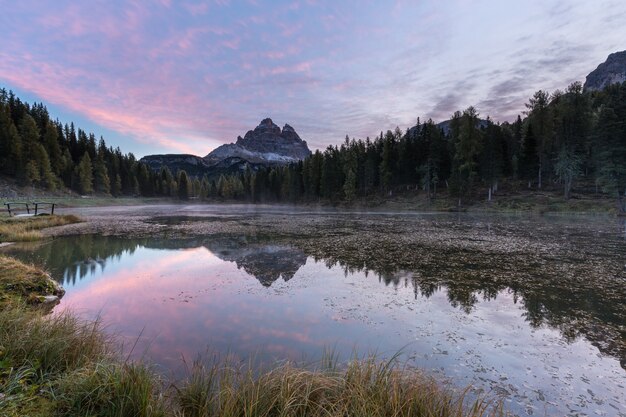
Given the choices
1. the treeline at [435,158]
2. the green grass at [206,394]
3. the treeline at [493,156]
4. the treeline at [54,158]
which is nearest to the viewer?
the green grass at [206,394]

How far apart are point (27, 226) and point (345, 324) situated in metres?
29.1

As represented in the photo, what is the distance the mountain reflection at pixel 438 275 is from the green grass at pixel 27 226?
1.88m

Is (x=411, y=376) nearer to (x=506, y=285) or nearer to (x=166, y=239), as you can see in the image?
(x=506, y=285)

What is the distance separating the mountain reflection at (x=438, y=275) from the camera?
8445 mm

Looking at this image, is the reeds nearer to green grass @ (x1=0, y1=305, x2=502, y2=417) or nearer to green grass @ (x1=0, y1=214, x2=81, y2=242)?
green grass @ (x1=0, y1=305, x2=502, y2=417)

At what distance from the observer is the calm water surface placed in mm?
5801

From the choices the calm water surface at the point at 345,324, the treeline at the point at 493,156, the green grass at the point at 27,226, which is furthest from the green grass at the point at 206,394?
the treeline at the point at 493,156

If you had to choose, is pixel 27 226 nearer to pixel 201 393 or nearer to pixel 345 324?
pixel 345 324

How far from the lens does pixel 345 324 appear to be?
8.30m

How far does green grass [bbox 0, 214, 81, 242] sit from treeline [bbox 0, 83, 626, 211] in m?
62.4

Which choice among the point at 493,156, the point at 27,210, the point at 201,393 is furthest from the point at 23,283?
the point at 493,156

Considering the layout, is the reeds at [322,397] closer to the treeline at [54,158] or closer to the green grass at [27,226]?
the green grass at [27,226]

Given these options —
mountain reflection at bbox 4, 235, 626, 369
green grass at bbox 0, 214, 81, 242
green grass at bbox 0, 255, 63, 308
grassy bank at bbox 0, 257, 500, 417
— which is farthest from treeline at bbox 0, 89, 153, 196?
grassy bank at bbox 0, 257, 500, 417

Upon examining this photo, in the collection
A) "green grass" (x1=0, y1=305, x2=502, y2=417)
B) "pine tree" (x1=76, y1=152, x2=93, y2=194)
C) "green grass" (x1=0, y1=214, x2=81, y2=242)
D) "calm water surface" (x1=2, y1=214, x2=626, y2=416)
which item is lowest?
"calm water surface" (x1=2, y1=214, x2=626, y2=416)
